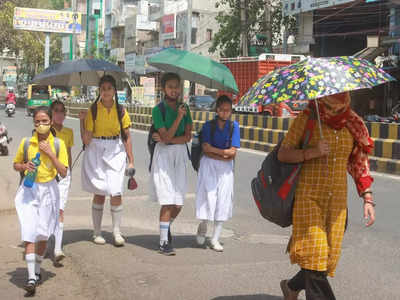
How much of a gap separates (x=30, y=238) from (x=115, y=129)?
1.82 metres

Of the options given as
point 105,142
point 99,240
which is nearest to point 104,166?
point 105,142

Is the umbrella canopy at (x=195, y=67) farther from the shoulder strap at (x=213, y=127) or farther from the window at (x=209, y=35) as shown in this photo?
the window at (x=209, y=35)

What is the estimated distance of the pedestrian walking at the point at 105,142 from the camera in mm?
6566

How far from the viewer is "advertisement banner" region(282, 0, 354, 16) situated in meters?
31.6

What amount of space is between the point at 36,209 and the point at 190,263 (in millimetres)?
1583

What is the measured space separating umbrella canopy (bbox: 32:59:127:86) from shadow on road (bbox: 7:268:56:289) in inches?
77.7

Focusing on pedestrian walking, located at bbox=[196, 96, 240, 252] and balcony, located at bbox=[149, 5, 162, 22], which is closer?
pedestrian walking, located at bbox=[196, 96, 240, 252]

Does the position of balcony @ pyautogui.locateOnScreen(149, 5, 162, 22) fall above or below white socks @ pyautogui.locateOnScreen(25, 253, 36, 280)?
above

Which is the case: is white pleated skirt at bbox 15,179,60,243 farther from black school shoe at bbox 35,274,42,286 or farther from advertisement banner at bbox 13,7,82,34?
advertisement banner at bbox 13,7,82,34

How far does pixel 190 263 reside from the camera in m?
6.11

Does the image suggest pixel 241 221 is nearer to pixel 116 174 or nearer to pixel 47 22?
pixel 116 174

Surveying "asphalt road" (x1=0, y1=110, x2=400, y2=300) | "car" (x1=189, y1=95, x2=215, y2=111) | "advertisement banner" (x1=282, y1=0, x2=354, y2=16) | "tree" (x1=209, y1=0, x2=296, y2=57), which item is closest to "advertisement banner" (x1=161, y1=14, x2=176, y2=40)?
"tree" (x1=209, y1=0, x2=296, y2=57)

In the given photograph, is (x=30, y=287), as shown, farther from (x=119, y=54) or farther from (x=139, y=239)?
(x=119, y=54)

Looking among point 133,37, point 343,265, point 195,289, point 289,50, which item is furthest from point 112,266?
point 133,37
